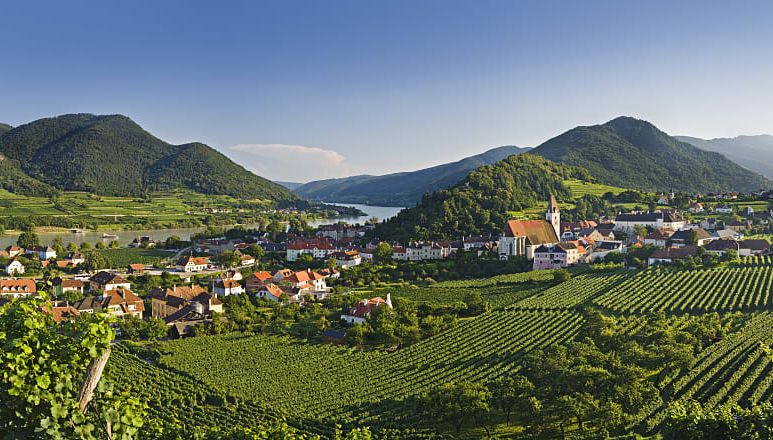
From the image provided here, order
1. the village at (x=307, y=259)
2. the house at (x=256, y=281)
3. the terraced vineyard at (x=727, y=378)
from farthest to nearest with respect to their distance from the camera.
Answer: the house at (x=256, y=281) → the village at (x=307, y=259) → the terraced vineyard at (x=727, y=378)

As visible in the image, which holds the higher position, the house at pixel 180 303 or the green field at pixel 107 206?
the green field at pixel 107 206

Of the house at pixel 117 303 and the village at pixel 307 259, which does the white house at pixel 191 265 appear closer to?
the village at pixel 307 259

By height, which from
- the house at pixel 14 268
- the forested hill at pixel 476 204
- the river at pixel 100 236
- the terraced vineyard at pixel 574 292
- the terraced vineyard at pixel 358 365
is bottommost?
the terraced vineyard at pixel 358 365

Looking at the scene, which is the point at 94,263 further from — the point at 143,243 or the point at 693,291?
the point at 693,291

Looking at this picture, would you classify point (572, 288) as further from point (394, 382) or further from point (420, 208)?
point (420, 208)

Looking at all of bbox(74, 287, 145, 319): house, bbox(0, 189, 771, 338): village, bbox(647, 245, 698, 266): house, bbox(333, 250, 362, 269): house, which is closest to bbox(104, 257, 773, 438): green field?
bbox(0, 189, 771, 338): village

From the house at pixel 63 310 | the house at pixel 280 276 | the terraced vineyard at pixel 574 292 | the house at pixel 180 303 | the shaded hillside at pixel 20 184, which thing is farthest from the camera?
the shaded hillside at pixel 20 184

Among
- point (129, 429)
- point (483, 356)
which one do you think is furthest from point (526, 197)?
point (129, 429)

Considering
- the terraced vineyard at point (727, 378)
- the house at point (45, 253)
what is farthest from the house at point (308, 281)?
the house at point (45, 253)
